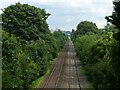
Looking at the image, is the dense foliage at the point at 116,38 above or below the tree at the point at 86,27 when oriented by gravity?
below

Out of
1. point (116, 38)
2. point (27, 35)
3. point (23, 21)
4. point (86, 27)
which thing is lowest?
point (116, 38)

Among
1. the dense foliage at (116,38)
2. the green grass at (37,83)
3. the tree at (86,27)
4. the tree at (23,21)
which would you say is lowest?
the green grass at (37,83)

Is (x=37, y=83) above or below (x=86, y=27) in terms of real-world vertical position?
below

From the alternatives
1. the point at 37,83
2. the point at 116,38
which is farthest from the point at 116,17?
the point at 37,83

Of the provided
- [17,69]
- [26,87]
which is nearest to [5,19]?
[26,87]

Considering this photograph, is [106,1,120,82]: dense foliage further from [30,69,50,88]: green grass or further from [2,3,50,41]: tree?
[2,3,50,41]: tree

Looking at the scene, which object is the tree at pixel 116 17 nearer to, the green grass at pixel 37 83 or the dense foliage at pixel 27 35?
the dense foliage at pixel 27 35

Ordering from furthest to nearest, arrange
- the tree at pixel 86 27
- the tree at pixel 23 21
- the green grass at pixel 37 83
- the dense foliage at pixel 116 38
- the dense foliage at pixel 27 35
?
the tree at pixel 86 27, the tree at pixel 23 21, the green grass at pixel 37 83, the dense foliage at pixel 27 35, the dense foliage at pixel 116 38

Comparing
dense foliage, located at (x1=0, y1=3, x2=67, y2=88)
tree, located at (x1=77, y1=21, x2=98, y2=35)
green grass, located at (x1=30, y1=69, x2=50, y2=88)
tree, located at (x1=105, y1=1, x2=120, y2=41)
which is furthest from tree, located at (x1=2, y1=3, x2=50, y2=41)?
tree, located at (x1=77, y1=21, x2=98, y2=35)

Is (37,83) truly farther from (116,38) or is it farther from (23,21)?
(116,38)

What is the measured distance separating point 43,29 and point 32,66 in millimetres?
16808

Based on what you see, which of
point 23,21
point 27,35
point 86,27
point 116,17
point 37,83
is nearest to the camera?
point 116,17

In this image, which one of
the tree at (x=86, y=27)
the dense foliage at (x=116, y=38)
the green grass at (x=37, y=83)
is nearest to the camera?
the dense foliage at (x=116, y=38)

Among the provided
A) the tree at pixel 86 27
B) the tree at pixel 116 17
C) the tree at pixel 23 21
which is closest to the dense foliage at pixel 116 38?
the tree at pixel 116 17
